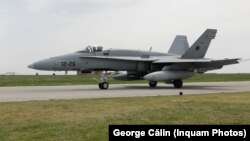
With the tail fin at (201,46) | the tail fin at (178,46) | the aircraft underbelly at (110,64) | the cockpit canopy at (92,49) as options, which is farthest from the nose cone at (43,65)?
the tail fin at (178,46)

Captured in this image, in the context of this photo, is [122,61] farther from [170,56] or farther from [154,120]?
[154,120]

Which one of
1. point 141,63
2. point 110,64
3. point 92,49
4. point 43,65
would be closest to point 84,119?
point 43,65

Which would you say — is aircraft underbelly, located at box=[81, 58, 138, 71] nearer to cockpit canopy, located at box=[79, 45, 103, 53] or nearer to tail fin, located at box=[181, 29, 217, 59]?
cockpit canopy, located at box=[79, 45, 103, 53]

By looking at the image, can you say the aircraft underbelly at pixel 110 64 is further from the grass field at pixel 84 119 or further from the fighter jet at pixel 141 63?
the grass field at pixel 84 119

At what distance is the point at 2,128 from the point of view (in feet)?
28.2

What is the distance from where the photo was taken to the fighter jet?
82.4 feet

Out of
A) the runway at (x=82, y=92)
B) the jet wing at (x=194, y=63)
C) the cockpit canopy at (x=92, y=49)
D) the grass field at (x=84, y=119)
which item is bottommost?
the runway at (x=82, y=92)

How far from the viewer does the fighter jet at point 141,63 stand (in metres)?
25.1

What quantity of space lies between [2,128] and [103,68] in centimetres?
1786

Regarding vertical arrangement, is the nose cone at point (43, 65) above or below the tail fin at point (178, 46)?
below

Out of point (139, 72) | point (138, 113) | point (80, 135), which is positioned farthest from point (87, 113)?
point (139, 72)

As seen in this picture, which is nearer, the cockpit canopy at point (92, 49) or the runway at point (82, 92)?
the runway at point (82, 92)

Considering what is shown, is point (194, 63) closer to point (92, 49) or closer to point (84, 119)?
point (92, 49)

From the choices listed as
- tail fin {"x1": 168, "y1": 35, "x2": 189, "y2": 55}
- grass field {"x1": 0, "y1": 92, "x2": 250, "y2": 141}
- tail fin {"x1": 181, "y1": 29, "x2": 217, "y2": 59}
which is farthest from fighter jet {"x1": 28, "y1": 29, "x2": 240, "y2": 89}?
grass field {"x1": 0, "y1": 92, "x2": 250, "y2": 141}
